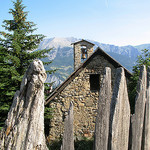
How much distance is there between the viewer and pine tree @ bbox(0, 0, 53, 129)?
28.9ft

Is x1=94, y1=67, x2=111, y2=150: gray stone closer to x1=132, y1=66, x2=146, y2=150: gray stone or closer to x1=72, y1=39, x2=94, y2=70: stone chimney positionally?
x1=132, y1=66, x2=146, y2=150: gray stone

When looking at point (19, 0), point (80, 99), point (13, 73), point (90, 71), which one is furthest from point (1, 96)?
point (19, 0)

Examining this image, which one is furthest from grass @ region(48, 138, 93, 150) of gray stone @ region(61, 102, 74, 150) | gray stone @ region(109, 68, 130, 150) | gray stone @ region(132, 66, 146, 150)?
gray stone @ region(61, 102, 74, 150)

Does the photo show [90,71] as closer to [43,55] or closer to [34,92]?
[43,55]

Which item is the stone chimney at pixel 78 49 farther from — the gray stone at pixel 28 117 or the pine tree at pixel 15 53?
the gray stone at pixel 28 117

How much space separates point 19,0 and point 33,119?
1290 cm

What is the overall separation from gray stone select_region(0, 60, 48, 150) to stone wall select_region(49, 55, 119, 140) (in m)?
8.29

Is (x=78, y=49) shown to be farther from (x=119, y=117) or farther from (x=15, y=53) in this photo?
(x=119, y=117)

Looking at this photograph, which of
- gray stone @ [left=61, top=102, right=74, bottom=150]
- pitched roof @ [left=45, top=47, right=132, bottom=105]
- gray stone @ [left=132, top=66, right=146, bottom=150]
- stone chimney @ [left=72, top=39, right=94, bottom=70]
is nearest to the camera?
gray stone @ [left=61, top=102, right=74, bottom=150]

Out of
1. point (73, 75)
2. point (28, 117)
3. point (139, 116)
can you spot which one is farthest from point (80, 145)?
point (28, 117)

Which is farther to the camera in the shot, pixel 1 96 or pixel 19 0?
pixel 19 0

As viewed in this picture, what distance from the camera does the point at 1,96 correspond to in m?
8.97

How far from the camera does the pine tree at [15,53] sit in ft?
→ 28.9

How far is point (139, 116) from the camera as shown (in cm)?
181
